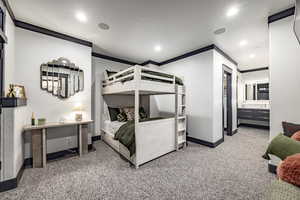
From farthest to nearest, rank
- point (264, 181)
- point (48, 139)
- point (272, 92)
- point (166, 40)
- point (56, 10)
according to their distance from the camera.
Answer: point (166, 40) < point (48, 139) < point (272, 92) < point (56, 10) < point (264, 181)

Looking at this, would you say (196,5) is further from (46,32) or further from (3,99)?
(3,99)

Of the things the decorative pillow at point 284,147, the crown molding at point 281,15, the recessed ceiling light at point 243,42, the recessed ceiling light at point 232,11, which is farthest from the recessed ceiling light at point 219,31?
the decorative pillow at point 284,147

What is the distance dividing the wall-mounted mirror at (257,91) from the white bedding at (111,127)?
5691 mm

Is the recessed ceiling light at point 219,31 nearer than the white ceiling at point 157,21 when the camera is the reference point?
No

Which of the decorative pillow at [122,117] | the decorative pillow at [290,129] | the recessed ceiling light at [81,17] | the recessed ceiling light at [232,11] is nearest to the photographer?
the decorative pillow at [290,129]

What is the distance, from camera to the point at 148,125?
91.6 inches

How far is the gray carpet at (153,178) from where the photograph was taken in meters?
1.53

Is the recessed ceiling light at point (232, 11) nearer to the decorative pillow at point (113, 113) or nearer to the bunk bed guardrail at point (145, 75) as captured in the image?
the bunk bed guardrail at point (145, 75)

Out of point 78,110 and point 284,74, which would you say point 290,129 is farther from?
point 78,110

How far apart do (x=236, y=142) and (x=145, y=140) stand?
2.81 meters

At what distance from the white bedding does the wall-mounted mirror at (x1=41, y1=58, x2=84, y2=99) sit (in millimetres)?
1107

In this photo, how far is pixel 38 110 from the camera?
236 centimetres

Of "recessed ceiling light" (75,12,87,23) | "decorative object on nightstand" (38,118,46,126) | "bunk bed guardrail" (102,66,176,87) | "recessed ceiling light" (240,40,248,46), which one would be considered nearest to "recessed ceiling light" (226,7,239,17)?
"recessed ceiling light" (240,40,248,46)

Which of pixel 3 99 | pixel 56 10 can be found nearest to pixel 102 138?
pixel 3 99
